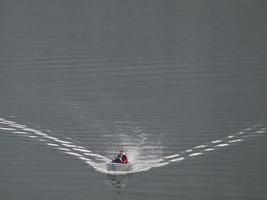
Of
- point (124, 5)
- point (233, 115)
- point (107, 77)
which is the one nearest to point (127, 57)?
point (107, 77)

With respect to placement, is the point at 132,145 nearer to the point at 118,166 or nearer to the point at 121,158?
the point at 121,158

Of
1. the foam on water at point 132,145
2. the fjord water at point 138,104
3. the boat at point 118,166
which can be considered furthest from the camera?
the foam on water at point 132,145

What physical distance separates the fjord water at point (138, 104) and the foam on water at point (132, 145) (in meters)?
0.07

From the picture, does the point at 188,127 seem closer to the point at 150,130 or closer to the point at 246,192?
the point at 150,130

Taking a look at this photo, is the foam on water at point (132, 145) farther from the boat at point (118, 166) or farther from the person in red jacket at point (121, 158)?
the person in red jacket at point (121, 158)

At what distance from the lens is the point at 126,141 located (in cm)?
3622

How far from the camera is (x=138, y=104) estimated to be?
43000 millimetres

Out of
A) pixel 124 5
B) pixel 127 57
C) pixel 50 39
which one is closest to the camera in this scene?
pixel 127 57

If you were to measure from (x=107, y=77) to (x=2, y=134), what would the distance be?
12.6m

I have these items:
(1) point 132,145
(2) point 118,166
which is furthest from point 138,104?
(2) point 118,166

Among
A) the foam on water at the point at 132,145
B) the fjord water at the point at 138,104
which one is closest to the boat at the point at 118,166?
the foam on water at the point at 132,145

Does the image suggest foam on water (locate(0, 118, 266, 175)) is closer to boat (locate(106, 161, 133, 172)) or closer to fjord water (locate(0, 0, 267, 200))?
fjord water (locate(0, 0, 267, 200))

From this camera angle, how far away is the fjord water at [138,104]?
3188cm

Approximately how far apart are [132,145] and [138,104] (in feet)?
25.3
